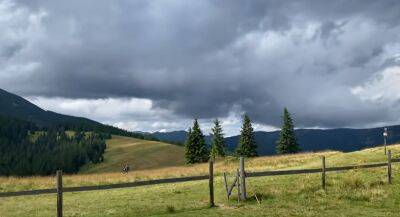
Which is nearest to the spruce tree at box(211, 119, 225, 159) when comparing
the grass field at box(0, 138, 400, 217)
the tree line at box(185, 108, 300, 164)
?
the tree line at box(185, 108, 300, 164)

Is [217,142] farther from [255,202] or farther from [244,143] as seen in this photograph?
[255,202]

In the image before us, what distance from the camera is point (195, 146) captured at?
108062mm

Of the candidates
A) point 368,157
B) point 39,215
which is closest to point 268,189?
point 39,215

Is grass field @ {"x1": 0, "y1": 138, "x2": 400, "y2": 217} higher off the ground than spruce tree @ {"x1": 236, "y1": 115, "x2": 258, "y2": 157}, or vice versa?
spruce tree @ {"x1": 236, "y1": 115, "x2": 258, "y2": 157}

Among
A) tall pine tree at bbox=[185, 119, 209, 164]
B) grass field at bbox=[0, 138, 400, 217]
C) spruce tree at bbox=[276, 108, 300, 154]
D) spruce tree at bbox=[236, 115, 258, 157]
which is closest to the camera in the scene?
grass field at bbox=[0, 138, 400, 217]

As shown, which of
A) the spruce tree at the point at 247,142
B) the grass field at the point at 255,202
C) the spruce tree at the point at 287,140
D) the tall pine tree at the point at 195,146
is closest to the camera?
the grass field at the point at 255,202

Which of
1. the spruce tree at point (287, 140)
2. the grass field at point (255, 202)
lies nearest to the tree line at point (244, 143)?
the spruce tree at point (287, 140)

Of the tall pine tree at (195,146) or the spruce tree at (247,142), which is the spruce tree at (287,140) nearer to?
the spruce tree at (247,142)

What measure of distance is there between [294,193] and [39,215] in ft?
45.1

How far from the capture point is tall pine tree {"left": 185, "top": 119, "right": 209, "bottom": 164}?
107m

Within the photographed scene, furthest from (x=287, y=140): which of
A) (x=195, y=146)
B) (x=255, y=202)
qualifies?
(x=255, y=202)

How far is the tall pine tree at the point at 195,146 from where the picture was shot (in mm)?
106875

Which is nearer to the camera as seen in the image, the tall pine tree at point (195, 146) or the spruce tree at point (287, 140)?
the tall pine tree at point (195, 146)

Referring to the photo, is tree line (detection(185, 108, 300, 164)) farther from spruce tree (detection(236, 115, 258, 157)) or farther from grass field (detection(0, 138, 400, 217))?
grass field (detection(0, 138, 400, 217))
